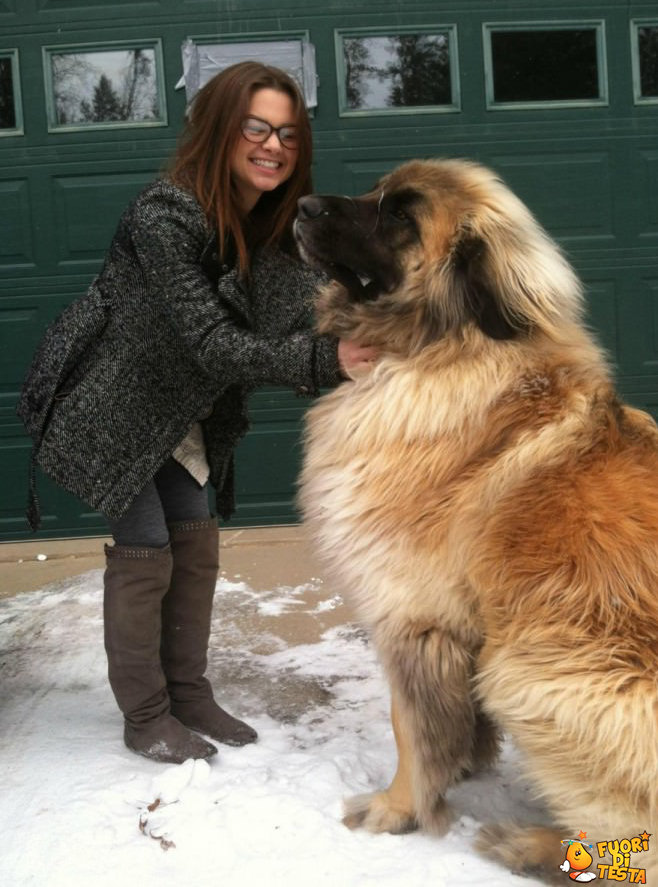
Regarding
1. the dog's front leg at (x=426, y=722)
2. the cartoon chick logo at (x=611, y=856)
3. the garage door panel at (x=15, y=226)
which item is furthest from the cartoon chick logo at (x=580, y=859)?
the garage door panel at (x=15, y=226)

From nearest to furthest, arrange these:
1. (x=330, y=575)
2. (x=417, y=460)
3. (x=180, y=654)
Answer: (x=417, y=460), (x=330, y=575), (x=180, y=654)

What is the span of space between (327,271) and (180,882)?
1.50 meters

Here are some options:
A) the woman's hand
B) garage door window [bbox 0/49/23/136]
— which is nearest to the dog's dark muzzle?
the woman's hand

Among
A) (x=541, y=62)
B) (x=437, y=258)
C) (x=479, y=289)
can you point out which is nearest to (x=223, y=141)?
(x=437, y=258)

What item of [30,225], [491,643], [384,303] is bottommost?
[491,643]

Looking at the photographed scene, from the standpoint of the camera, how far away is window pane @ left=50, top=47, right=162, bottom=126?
4.82 metres

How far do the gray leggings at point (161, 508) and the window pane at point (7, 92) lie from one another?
10.1 ft

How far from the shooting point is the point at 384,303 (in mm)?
2236

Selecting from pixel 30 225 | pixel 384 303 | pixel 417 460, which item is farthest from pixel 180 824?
pixel 30 225

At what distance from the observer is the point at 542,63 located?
16.1 feet

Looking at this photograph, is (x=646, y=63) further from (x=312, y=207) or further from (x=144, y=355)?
(x=144, y=355)

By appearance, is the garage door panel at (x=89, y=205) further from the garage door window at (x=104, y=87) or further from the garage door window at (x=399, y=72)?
the garage door window at (x=399, y=72)

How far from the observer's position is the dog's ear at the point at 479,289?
82.0 inches

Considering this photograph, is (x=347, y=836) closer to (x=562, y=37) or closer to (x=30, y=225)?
(x=30, y=225)
